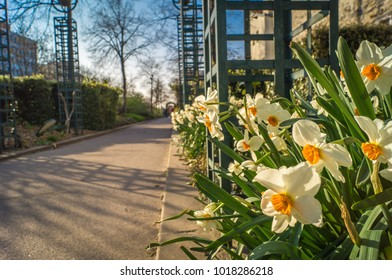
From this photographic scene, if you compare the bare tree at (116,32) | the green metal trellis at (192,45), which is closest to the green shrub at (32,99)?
the green metal trellis at (192,45)

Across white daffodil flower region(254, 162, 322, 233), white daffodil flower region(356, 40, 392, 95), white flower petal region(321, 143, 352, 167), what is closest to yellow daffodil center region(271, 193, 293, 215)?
white daffodil flower region(254, 162, 322, 233)

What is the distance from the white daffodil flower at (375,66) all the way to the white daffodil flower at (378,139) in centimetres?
17

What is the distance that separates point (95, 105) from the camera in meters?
10.2

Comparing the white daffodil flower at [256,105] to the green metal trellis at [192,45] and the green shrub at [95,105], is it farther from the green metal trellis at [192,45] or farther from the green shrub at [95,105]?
the green shrub at [95,105]

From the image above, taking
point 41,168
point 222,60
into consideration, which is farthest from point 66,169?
point 222,60

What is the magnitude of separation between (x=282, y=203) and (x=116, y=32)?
62.3 inches

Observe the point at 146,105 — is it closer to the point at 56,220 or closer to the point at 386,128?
the point at 56,220

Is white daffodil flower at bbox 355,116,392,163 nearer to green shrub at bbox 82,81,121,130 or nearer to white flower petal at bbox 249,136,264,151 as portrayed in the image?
white flower petal at bbox 249,136,264,151

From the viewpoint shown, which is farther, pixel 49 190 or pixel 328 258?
pixel 49 190

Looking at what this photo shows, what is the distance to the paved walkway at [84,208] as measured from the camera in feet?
4.94

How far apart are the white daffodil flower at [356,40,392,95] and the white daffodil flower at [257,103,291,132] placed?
0.75 feet

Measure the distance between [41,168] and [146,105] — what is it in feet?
47.6

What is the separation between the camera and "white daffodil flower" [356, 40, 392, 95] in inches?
27.7
